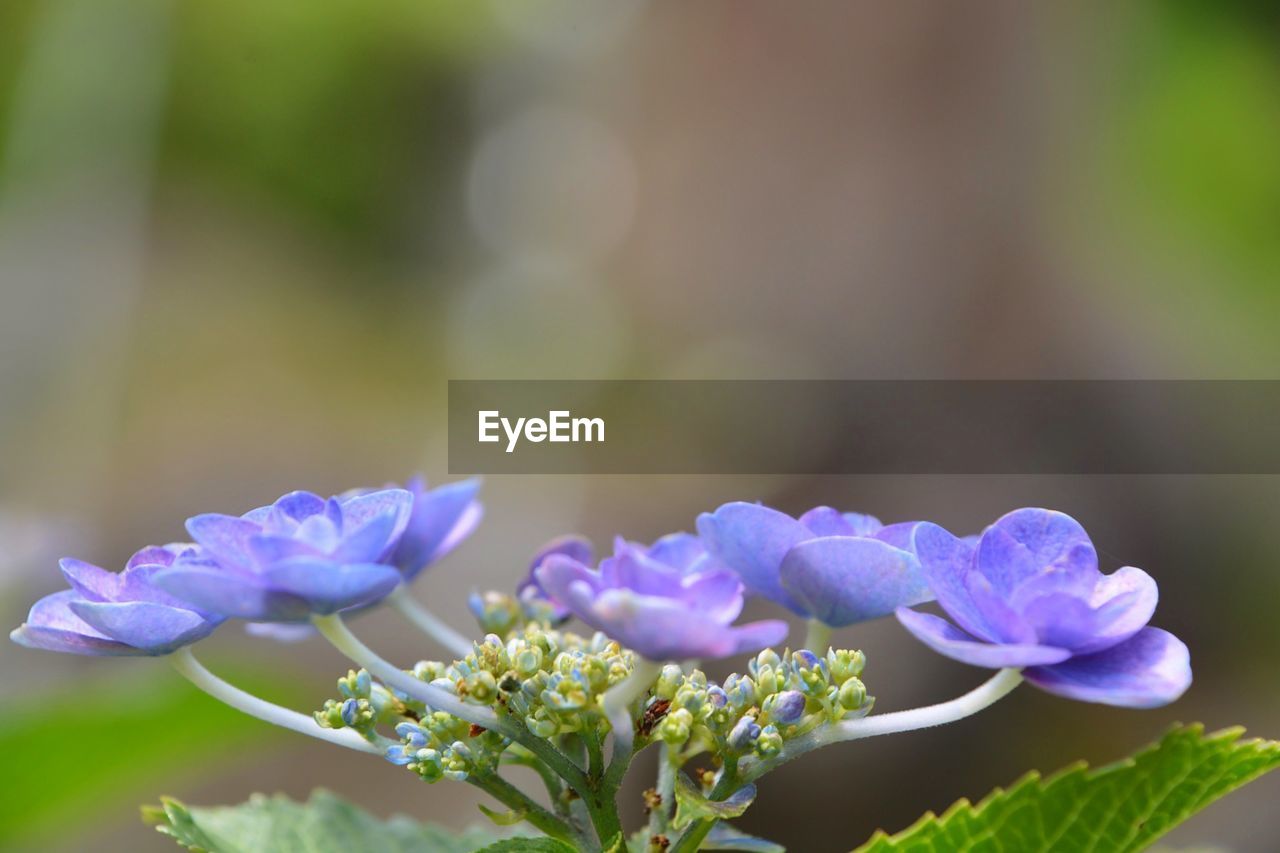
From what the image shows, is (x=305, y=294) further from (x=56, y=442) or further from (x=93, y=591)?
(x=93, y=591)

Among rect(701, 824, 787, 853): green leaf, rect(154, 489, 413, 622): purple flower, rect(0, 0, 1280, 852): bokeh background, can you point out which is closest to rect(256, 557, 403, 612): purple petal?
rect(154, 489, 413, 622): purple flower

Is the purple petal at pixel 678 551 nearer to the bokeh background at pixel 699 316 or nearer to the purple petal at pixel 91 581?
the purple petal at pixel 91 581

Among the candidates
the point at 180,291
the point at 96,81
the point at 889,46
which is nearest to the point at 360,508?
the point at 96,81

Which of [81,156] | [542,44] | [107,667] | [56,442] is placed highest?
[542,44]

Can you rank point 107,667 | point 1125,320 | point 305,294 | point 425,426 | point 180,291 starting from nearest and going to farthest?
point 107,667
point 1125,320
point 425,426
point 180,291
point 305,294

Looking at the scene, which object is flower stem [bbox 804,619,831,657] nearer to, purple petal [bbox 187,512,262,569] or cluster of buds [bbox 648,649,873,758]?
cluster of buds [bbox 648,649,873,758]

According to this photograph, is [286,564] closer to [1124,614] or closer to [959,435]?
[1124,614]

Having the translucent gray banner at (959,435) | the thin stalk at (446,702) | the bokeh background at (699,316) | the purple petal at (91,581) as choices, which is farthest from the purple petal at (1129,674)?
the translucent gray banner at (959,435)
